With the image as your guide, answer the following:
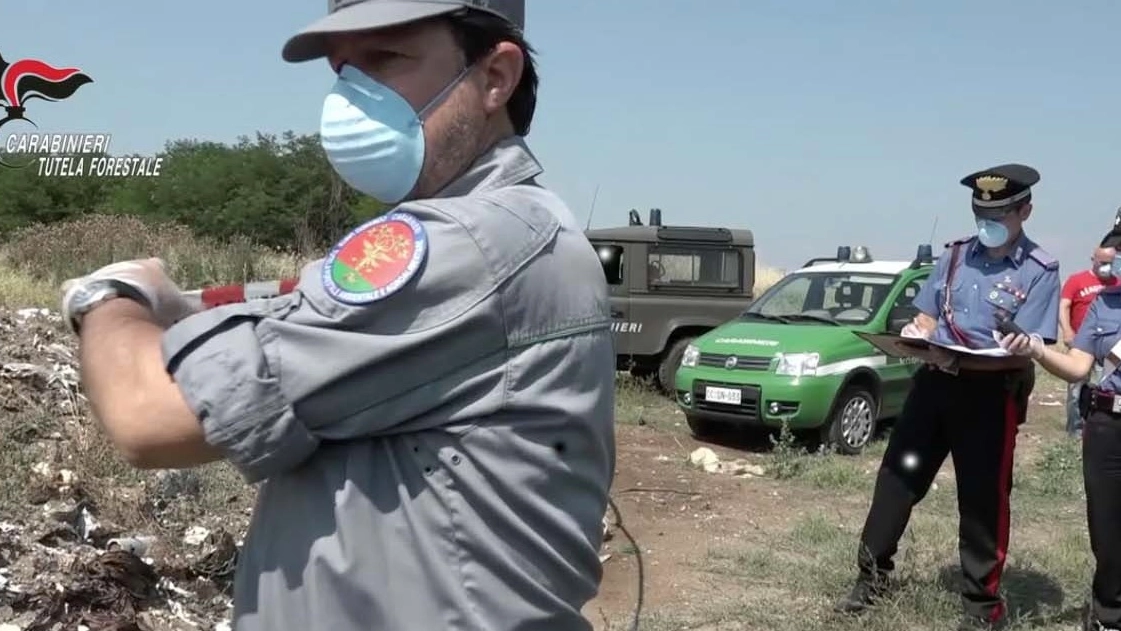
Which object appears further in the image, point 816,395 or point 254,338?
point 816,395

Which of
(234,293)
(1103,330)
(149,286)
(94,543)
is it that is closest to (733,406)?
(1103,330)

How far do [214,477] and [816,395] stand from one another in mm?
5506

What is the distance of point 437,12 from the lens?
4.48 ft

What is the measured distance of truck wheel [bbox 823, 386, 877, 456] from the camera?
9.48 meters

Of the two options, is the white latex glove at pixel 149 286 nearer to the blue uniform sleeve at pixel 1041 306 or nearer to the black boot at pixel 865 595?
the blue uniform sleeve at pixel 1041 306

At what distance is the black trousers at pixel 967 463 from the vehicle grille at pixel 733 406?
438 centimetres

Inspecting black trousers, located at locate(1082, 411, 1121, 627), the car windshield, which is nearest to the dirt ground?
black trousers, located at locate(1082, 411, 1121, 627)

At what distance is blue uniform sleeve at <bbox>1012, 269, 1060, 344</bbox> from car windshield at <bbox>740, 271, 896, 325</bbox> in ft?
17.0

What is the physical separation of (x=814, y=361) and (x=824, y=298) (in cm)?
135

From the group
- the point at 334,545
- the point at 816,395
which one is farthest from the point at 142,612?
the point at 816,395

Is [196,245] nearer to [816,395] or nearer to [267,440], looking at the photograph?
[816,395]

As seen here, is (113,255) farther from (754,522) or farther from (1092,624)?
(1092,624)

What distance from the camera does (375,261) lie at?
4.08ft

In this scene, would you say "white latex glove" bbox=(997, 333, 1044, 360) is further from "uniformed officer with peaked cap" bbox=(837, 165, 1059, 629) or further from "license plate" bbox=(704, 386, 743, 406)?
"license plate" bbox=(704, 386, 743, 406)
